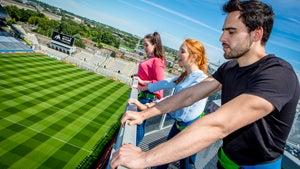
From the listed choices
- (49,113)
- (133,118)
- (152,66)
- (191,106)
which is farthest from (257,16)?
(49,113)

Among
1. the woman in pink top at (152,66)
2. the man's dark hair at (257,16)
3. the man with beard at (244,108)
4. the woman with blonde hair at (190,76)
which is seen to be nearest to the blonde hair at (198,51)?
the woman with blonde hair at (190,76)

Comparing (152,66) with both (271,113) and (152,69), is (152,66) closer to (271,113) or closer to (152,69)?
(152,69)

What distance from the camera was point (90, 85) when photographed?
4209 cm

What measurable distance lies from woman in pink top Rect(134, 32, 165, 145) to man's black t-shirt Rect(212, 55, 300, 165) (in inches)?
114

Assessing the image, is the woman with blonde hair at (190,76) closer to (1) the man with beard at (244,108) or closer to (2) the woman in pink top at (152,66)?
(2) the woman in pink top at (152,66)

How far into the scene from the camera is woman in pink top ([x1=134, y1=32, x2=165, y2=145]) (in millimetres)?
4959

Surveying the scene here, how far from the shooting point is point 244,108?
4.48 ft

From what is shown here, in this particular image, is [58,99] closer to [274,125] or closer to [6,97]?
[6,97]

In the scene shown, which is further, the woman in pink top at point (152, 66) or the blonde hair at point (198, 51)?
the woman in pink top at point (152, 66)

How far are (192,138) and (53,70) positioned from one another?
46.7 metres

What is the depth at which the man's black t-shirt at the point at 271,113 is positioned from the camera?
4.83 feet

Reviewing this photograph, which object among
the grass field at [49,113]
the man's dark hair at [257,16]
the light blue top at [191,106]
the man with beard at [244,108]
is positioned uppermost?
the man's dark hair at [257,16]

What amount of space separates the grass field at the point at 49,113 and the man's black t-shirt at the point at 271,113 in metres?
16.8

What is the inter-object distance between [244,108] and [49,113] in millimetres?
26220
